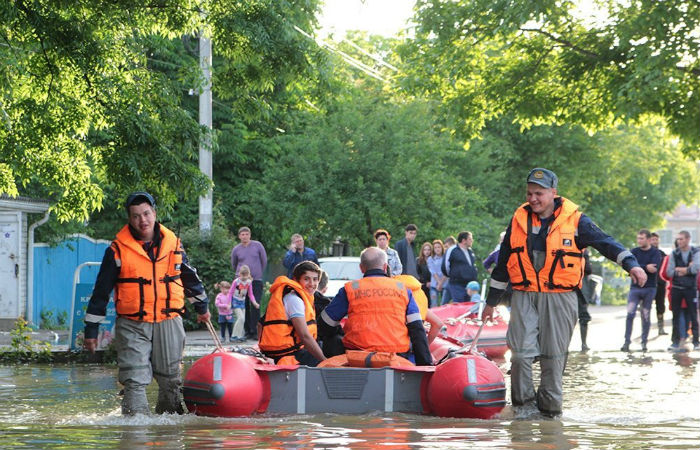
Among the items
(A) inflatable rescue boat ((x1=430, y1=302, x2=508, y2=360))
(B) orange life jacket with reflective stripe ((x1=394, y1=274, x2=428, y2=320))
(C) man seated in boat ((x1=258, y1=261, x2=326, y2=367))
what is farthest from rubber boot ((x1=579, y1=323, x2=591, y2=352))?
(C) man seated in boat ((x1=258, y1=261, x2=326, y2=367))

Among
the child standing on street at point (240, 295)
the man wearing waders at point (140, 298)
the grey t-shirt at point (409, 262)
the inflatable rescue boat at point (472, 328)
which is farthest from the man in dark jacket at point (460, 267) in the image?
the man wearing waders at point (140, 298)

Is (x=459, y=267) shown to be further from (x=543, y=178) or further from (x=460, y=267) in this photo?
(x=543, y=178)

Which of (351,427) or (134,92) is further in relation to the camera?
(134,92)

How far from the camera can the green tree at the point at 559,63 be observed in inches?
929

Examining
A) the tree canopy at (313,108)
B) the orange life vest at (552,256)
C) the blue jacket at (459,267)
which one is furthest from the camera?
the blue jacket at (459,267)

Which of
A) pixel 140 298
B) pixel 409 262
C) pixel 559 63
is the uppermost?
pixel 559 63

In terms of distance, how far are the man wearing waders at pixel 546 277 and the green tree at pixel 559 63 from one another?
1362 centimetres

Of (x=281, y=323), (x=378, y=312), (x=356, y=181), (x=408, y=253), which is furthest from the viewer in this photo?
(x=356, y=181)

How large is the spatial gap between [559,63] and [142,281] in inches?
710

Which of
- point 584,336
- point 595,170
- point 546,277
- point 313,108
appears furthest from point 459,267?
point 595,170

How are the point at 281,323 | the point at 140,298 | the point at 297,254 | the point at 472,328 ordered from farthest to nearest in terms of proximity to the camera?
1. the point at 297,254
2. the point at 472,328
3. the point at 281,323
4. the point at 140,298

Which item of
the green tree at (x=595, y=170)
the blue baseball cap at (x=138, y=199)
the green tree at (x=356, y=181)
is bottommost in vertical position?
the blue baseball cap at (x=138, y=199)

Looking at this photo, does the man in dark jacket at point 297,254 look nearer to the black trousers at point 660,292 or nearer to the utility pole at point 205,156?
the utility pole at point 205,156

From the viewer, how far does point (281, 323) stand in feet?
37.9
